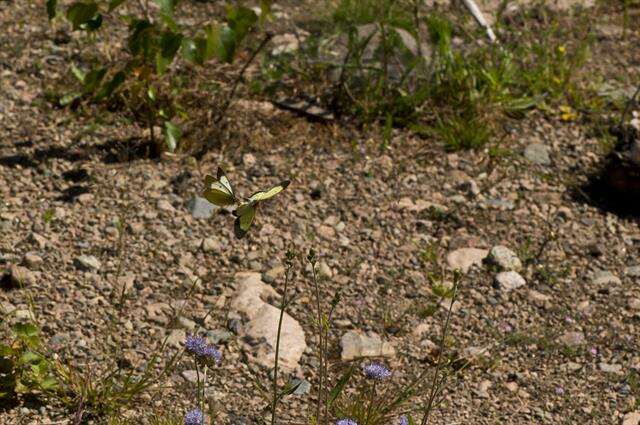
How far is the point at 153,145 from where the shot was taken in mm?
4383

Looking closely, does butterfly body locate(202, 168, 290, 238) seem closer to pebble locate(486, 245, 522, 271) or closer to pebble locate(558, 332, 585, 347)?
pebble locate(558, 332, 585, 347)

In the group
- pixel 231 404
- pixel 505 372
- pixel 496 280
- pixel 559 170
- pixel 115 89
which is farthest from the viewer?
pixel 559 170

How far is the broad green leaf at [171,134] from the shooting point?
4.24 m

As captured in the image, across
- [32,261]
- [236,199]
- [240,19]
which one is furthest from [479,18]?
[236,199]

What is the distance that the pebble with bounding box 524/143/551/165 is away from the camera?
4.67m

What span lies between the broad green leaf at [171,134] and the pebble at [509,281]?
1.34m

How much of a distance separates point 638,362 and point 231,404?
1.39m

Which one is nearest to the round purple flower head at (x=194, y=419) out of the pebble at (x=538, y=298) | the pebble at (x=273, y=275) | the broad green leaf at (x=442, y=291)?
the pebble at (x=273, y=275)

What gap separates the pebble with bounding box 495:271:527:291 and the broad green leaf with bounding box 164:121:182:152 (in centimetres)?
134

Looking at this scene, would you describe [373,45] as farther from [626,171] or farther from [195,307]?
[195,307]

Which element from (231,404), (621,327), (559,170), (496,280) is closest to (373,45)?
(559,170)

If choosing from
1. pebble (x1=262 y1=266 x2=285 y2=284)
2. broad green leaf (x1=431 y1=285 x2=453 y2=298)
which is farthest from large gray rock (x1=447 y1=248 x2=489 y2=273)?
pebble (x1=262 y1=266 x2=285 y2=284)

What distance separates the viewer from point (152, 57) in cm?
413

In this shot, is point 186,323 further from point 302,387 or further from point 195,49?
point 195,49
